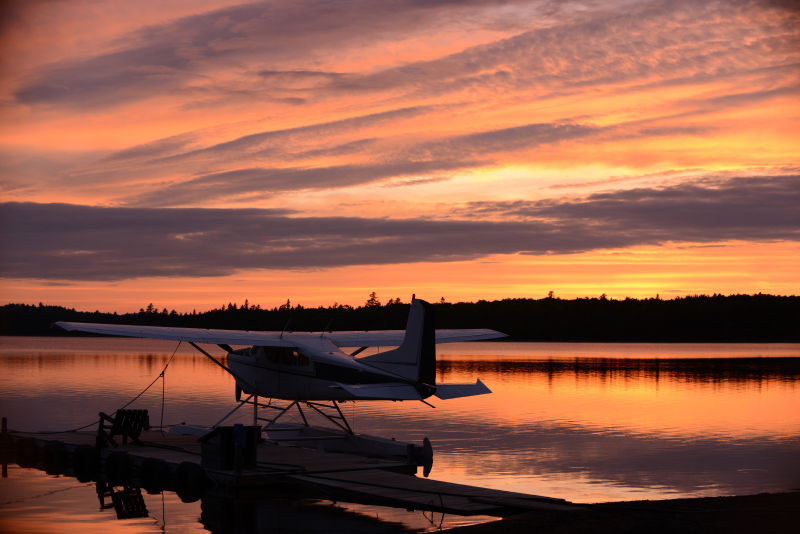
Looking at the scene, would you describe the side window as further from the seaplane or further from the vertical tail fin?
the vertical tail fin

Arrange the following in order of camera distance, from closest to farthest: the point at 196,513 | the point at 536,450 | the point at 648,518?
the point at 648,518, the point at 196,513, the point at 536,450

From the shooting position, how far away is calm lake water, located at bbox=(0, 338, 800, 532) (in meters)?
13.8

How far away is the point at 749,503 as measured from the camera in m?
11.8

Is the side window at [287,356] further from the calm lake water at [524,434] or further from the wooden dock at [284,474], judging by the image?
the calm lake water at [524,434]

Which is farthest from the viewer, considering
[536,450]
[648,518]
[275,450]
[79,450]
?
[536,450]

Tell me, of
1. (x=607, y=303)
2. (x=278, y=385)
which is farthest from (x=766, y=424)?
(x=607, y=303)

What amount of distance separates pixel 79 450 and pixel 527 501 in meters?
9.33

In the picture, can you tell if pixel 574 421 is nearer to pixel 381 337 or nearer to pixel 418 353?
pixel 381 337

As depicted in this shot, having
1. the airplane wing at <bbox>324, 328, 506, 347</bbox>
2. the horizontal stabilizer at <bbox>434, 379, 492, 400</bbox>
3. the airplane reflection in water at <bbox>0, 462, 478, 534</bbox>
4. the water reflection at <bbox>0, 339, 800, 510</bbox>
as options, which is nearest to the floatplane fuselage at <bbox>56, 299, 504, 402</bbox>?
the horizontal stabilizer at <bbox>434, 379, 492, 400</bbox>

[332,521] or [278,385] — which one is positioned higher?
[278,385]

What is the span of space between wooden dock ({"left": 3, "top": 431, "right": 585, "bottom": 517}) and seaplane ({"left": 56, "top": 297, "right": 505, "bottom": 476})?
Result: 1169mm

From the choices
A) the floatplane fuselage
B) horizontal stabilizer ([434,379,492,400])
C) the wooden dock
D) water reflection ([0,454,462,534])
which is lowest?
water reflection ([0,454,462,534])

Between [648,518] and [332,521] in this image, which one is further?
[332,521]

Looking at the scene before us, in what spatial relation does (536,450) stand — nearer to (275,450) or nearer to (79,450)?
(275,450)
